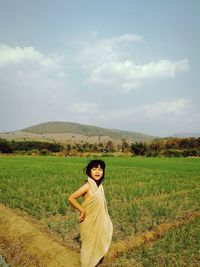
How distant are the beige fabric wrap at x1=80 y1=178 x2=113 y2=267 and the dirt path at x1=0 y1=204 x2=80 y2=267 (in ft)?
2.77

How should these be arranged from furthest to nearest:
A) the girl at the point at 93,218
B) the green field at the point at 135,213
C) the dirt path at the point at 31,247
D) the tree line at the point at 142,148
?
the tree line at the point at 142,148, the green field at the point at 135,213, the dirt path at the point at 31,247, the girl at the point at 93,218

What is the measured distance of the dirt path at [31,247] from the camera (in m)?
5.91

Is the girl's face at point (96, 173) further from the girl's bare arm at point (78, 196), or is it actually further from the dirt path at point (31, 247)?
the dirt path at point (31, 247)

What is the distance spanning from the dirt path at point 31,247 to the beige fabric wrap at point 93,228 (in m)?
0.84

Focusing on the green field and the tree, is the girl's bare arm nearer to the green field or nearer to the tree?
the green field

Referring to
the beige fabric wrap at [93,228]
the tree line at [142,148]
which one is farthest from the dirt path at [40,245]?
the tree line at [142,148]

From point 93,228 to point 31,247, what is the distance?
2263 millimetres

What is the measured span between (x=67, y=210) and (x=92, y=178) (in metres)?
5.54

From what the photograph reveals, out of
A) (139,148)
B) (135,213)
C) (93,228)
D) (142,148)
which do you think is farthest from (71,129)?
(93,228)

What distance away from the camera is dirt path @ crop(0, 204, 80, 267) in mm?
5910

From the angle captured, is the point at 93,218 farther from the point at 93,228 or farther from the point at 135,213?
the point at 135,213

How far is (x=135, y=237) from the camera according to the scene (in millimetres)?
7121

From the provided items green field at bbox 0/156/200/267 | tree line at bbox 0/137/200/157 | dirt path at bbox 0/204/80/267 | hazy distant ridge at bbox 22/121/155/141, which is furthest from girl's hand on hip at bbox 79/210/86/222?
hazy distant ridge at bbox 22/121/155/141

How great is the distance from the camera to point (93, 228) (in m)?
4.93
